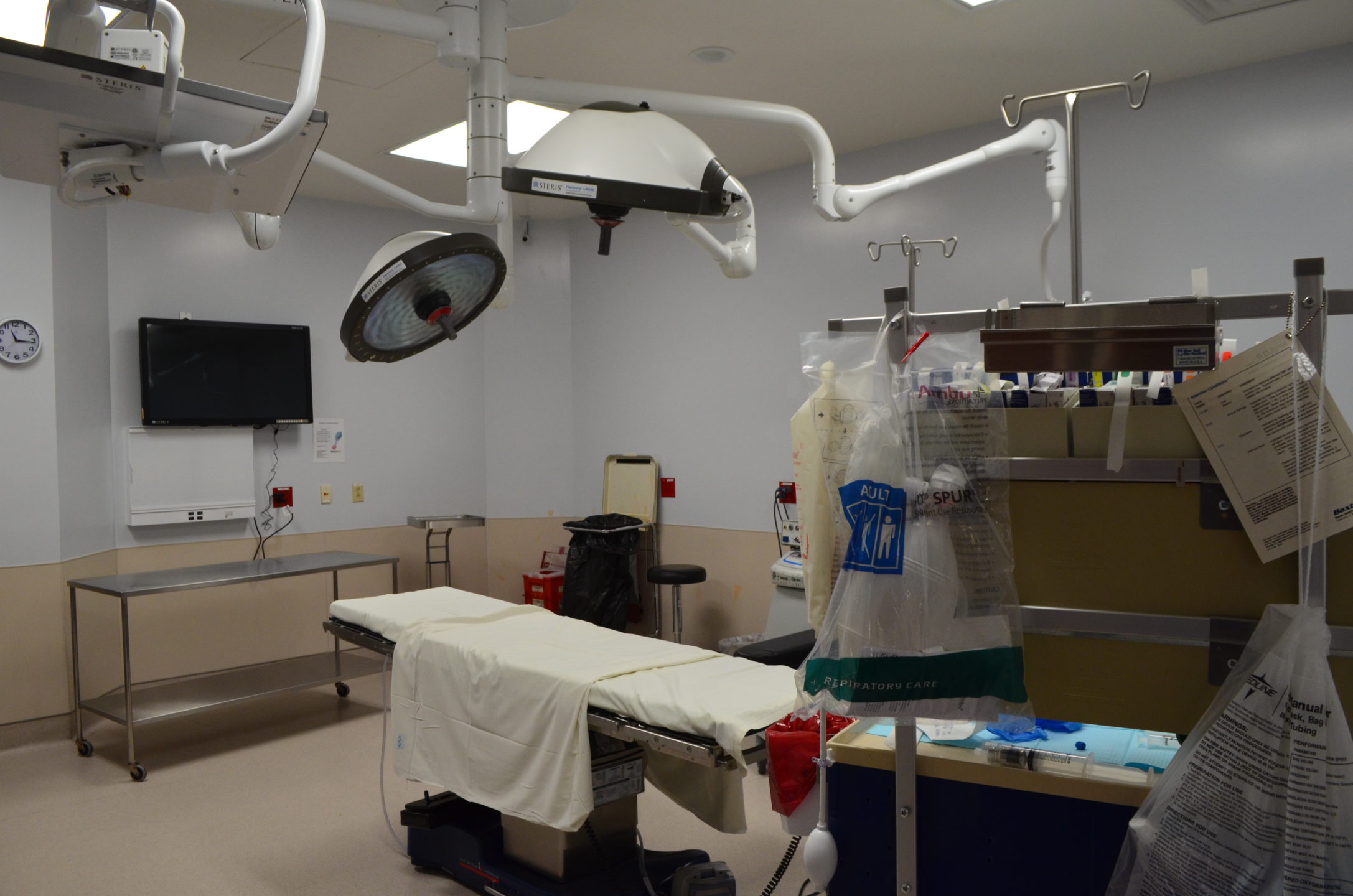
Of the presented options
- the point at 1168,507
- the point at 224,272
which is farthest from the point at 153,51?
the point at 224,272

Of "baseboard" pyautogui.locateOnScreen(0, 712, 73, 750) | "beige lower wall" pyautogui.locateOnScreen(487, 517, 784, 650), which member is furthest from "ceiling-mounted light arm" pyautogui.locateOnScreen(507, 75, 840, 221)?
"baseboard" pyautogui.locateOnScreen(0, 712, 73, 750)

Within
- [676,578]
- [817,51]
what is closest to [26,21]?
[817,51]

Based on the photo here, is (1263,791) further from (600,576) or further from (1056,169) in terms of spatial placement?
(600,576)

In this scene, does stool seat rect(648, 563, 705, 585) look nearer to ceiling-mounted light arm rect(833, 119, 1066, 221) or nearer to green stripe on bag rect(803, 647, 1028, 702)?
ceiling-mounted light arm rect(833, 119, 1066, 221)

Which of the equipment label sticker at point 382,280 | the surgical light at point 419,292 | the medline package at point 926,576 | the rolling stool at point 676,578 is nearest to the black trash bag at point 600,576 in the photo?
the rolling stool at point 676,578

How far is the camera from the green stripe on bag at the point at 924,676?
4.54ft

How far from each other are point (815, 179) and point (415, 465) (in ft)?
12.4

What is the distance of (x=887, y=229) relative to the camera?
470 centimetres

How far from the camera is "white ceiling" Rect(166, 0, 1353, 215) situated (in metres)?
3.22

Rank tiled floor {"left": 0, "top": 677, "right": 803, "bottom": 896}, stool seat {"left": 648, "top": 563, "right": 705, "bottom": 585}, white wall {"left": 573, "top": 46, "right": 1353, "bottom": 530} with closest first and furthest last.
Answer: tiled floor {"left": 0, "top": 677, "right": 803, "bottom": 896}, white wall {"left": 573, "top": 46, "right": 1353, "bottom": 530}, stool seat {"left": 648, "top": 563, "right": 705, "bottom": 585}

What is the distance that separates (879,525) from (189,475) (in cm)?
464

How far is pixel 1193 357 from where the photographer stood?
4.29 feet

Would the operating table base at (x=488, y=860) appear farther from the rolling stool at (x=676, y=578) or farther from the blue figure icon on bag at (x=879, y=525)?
the rolling stool at (x=676, y=578)

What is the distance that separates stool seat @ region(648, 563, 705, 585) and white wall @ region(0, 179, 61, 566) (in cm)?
289
